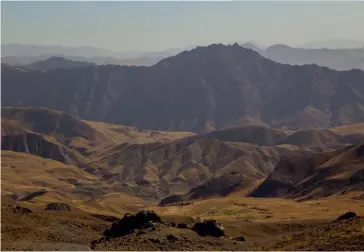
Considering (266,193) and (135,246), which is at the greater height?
(135,246)

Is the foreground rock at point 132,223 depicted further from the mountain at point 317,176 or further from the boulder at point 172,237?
the mountain at point 317,176

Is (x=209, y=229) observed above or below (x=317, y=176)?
above

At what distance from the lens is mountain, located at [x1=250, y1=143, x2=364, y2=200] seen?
5723 inches

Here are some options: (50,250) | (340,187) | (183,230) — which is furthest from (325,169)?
(50,250)

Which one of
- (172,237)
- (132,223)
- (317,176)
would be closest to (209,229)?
(172,237)

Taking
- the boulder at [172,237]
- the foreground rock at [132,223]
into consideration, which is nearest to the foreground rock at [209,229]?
the foreground rock at [132,223]

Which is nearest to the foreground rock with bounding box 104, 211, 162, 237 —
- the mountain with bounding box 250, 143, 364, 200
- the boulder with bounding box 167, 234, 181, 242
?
the boulder with bounding box 167, 234, 181, 242

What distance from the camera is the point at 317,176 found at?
160625 mm

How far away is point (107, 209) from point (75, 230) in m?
83.8

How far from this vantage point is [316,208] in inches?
4454

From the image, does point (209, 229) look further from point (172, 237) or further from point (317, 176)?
point (317, 176)

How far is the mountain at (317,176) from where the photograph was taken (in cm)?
14538

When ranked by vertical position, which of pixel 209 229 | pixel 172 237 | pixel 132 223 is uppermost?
pixel 172 237

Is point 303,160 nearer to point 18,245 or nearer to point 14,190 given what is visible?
point 14,190
